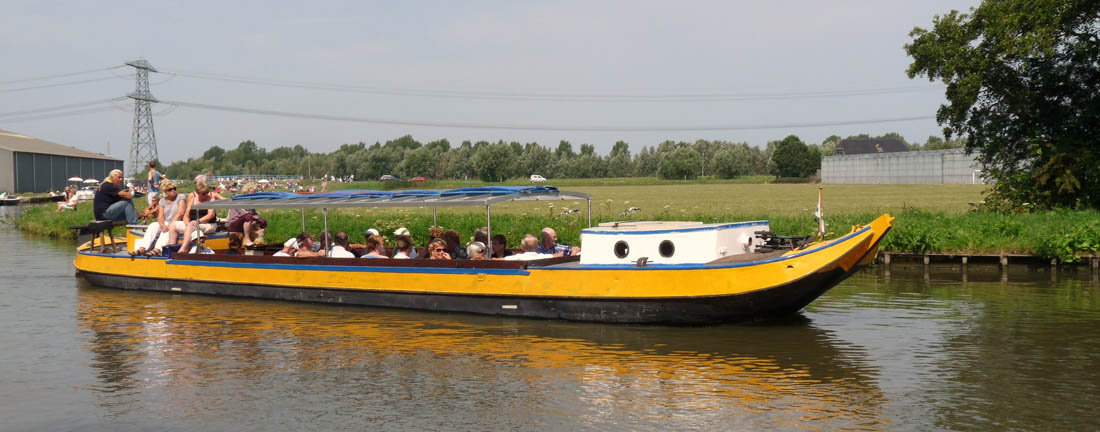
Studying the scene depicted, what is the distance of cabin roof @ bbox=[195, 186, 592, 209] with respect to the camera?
18.0 metres

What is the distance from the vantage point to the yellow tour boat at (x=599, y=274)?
48.1 ft

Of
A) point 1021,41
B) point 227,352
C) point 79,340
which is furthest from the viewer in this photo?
point 1021,41

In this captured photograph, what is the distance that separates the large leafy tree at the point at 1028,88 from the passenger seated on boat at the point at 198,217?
2352 cm

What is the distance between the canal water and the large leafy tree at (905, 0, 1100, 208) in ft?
45.2

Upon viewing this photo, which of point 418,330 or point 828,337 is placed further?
point 418,330

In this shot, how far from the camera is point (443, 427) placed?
983 cm

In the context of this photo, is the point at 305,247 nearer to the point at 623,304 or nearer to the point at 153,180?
the point at 623,304

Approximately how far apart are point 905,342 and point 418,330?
25.5 ft

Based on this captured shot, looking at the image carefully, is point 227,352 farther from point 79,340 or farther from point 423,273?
point 423,273

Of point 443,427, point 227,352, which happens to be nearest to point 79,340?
point 227,352

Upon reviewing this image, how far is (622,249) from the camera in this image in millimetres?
15758

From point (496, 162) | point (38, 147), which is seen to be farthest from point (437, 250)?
point (496, 162)

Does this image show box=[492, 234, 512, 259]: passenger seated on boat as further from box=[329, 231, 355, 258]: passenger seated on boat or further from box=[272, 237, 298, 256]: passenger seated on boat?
box=[272, 237, 298, 256]: passenger seated on boat

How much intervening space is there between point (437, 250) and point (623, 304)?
4.19 meters
